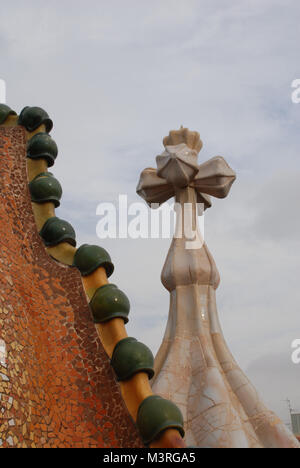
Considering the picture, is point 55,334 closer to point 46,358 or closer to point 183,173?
point 46,358

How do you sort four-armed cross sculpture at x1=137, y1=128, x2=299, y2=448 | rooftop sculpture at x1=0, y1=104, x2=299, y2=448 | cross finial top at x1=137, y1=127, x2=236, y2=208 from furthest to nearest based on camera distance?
cross finial top at x1=137, y1=127, x2=236, y2=208
four-armed cross sculpture at x1=137, y1=128, x2=299, y2=448
rooftop sculpture at x1=0, y1=104, x2=299, y2=448

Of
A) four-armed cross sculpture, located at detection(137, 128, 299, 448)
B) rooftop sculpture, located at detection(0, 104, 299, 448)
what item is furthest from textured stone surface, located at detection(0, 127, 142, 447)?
four-armed cross sculpture, located at detection(137, 128, 299, 448)

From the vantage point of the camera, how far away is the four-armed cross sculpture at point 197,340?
661cm

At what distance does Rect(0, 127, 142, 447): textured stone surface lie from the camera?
10.9ft

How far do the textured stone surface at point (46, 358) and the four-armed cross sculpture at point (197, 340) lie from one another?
3.30m

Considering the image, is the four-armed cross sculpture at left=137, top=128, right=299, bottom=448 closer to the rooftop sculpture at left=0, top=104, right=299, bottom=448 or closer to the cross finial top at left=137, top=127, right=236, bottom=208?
the cross finial top at left=137, top=127, right=236, bottom=208

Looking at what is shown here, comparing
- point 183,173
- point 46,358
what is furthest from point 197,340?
point 46,358

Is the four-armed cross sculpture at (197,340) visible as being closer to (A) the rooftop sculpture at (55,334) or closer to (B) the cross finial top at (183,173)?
(B) the cross finial top at (183,173)

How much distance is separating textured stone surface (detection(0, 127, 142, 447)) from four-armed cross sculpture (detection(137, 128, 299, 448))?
3.30 metres

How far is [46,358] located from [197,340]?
4099 mm

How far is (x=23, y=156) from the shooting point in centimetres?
473

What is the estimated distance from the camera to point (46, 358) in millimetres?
3729

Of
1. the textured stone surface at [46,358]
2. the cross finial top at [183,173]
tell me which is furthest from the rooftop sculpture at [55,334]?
the cross finial top at [183,173]
